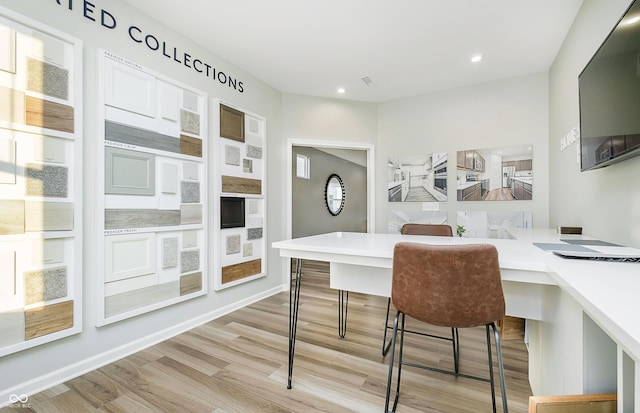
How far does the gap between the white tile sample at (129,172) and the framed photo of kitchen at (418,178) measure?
9.97 feet

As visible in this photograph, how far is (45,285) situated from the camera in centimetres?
181

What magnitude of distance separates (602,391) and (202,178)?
2899 millimetres

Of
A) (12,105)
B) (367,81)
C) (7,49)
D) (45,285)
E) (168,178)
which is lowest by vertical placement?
(45,285)

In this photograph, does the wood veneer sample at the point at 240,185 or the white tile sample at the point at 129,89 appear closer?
the white tile sample at the point at 129,89

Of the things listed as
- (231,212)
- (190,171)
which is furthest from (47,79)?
(231,212)

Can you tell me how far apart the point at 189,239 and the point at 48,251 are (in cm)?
102

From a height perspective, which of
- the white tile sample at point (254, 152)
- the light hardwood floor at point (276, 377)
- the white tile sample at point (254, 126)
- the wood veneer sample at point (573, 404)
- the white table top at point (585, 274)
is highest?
the white tile sample at point (254, 126)

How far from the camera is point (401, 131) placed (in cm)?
426

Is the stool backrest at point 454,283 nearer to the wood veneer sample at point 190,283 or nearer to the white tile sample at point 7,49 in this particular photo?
the wood veneer sample at point 190,283

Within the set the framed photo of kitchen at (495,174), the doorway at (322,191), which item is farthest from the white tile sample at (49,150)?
the framed photo of kitchen at (495,174)

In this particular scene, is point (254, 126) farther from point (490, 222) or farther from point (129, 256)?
point (490, 222)

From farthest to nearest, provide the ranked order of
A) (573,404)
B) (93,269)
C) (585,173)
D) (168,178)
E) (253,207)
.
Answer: (253,207) < (168,178) < (585,173) < (93,269) < (573,404)

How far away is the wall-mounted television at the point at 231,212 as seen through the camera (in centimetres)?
311

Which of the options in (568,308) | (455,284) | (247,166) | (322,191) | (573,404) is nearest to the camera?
(573,404)
